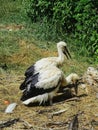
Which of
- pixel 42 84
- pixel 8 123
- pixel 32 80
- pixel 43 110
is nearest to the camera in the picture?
pixel 8 123

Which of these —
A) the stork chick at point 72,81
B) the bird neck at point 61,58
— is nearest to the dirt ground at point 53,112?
the stork chick at point 72,81

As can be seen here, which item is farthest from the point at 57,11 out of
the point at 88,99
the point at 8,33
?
the point at 88,99

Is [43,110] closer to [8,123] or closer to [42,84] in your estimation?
[42,84]

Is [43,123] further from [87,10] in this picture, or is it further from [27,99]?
[87,10]

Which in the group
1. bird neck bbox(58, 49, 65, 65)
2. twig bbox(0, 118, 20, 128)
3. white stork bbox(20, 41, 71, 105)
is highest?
bird neck bbox(58, 49, 65, 65)

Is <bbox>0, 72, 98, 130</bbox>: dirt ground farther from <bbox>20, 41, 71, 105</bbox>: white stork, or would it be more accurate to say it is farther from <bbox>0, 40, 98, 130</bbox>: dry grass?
<bbox>20, 41, 71, 105</bbox>: white stork

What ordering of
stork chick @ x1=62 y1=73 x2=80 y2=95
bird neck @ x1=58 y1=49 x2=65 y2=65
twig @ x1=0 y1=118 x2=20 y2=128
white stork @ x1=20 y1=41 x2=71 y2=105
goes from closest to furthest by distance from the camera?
1. twig @ x1=0 y1=118 x2=20 y2=128
2. white stork @ x1=20 y1=41 x2=71 y2=105
3. stork chick @ x1=62 y1=73 x2=80 y2=95
4. bird neck @ x1=58 y1=49 x2=65 y2=65

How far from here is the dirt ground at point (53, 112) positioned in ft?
25.1

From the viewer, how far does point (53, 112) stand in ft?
27.2

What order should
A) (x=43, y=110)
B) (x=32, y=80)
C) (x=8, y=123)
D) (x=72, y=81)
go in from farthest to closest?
(x=72, y=81)
(x=32, y=80)
(x=43, y=110)
(x=8, y=123)

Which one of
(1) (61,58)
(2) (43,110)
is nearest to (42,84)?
(2) (43,110)

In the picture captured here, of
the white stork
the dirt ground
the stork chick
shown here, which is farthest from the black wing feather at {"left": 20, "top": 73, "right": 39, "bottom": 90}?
the stork chick

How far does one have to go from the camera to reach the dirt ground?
25.1ft

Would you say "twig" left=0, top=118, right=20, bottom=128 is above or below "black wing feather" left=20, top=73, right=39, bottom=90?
below
